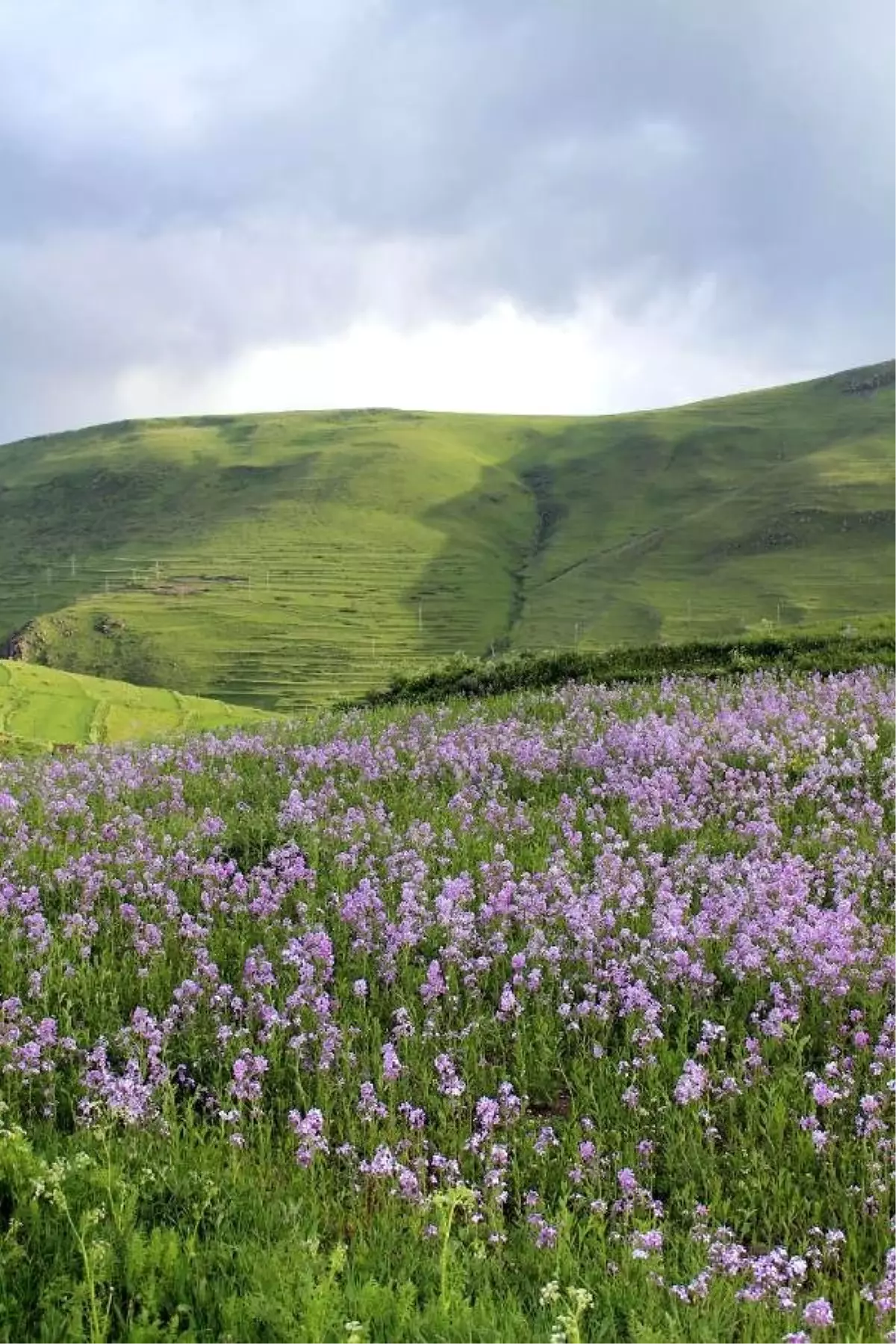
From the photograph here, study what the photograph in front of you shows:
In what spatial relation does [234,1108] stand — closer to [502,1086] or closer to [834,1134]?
[502,1086]

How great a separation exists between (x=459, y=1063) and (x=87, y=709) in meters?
52.6

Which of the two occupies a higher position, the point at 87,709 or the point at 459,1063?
the point at 459,1063

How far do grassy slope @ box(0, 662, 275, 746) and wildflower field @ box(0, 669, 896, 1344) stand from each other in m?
34.1

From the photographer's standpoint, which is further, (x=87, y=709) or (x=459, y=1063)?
Result: (x=87, y=709)

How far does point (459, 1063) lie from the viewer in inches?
245

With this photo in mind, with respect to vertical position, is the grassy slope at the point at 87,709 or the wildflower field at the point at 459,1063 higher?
the wildflower field at the point at 459,1063

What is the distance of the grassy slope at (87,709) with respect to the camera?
4953cm

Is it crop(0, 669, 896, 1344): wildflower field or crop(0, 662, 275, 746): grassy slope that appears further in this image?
crop(0, 662, 275, 746): grassy slope

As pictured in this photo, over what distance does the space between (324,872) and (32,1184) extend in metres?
4.89

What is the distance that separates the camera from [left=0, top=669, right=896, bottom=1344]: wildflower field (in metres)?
4.04

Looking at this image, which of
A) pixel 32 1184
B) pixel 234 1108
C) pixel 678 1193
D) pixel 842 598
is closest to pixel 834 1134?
pixel 678 1193

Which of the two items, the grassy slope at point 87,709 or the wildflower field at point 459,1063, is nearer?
the wildflower field at point 459,1063

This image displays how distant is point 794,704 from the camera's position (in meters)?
14.6

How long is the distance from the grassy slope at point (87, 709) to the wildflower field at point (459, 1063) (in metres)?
34.1
